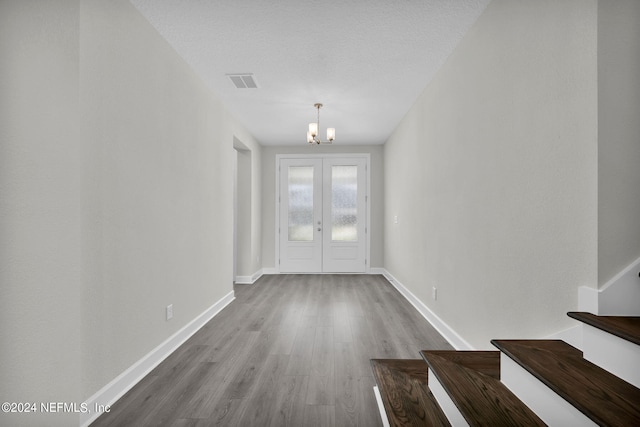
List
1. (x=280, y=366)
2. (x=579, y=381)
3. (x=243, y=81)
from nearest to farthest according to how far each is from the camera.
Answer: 1. (x=579, y=381)
2. (x=280, y=366)
3. (x=243, y=81)

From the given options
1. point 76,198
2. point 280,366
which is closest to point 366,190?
point 280,366

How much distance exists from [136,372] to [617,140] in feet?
9.83

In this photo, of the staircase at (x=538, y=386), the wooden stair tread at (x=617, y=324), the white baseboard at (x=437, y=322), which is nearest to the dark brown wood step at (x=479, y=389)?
the staircase at (x=538, y=386)

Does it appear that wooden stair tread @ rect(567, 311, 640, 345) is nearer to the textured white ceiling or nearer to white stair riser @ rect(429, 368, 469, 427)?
white stair riser @ rect(429, 368, 469, 427)

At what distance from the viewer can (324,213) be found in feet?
21.2

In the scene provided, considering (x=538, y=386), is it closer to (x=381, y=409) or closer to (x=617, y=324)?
(x=617, y=324)

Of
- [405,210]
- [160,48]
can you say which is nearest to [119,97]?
[160,48]

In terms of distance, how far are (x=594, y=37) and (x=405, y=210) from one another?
3394 mm

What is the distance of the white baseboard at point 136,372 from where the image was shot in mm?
1800

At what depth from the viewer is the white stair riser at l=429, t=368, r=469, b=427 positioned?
1297 mm

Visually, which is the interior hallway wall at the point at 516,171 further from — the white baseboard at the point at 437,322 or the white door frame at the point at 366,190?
the white door frame at the point at 366,190

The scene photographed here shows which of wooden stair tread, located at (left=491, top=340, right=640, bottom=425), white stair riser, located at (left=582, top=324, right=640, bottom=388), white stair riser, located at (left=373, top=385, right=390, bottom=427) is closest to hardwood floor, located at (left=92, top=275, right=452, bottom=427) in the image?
white stair riser, located at (left=373, top=385, right=390, bottom=427)

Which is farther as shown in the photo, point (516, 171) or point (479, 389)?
point (516, 171)

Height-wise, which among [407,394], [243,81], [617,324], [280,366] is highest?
[243,81]
